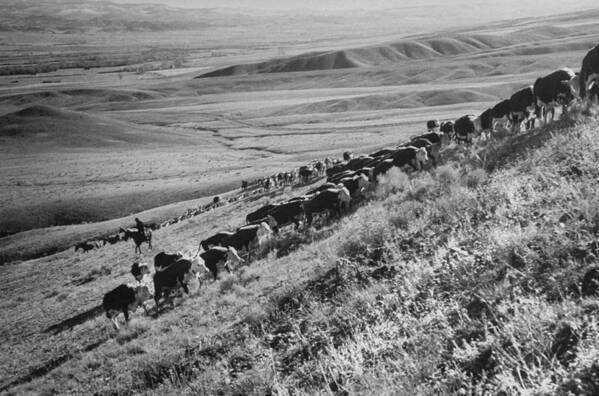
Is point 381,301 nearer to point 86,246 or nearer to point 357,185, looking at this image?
point 357,185

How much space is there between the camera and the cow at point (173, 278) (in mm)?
15375

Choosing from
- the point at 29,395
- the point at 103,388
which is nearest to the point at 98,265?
the point at 29,395

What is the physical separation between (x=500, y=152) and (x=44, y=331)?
15866mm

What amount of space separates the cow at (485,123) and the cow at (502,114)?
5.6 inches

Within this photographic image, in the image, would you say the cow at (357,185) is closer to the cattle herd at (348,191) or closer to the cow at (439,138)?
the cattle herd at (348,191)

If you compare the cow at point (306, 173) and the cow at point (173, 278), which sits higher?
the cow at point (173, 278)

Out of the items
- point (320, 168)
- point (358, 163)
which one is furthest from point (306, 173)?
point (358, 163)

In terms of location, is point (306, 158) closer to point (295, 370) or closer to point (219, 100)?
point (295, 370)

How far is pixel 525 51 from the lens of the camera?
14262cm

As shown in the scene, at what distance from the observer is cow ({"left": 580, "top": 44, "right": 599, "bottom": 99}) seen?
13750 millimetres

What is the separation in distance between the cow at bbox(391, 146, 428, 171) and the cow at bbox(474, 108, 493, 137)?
219 centimetres

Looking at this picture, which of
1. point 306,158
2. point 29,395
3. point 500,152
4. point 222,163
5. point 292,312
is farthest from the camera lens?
point 222,163

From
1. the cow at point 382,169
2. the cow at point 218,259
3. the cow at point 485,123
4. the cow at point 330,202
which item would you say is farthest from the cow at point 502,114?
the cow at point 218,259

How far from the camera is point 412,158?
1847cm
